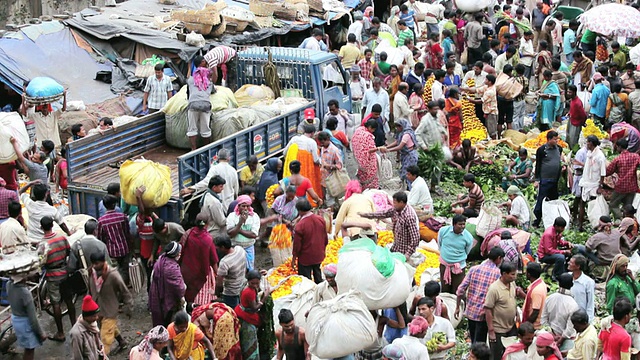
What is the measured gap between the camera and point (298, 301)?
10.8 metres

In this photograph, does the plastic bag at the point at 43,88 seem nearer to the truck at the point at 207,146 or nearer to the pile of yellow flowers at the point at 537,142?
the truck at the point at 207,146

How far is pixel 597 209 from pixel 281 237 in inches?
178

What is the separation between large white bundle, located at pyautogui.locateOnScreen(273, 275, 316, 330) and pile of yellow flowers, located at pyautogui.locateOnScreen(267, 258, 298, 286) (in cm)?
49

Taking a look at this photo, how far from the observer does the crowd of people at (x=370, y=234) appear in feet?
30.4

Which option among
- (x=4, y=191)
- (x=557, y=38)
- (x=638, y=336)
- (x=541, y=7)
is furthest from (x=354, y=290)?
(x=541, y=7)

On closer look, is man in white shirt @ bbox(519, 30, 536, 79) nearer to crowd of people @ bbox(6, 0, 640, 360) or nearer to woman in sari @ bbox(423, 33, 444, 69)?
woman in sari @ bbox(423, 33, 444, 69)

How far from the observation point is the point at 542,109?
57.0 feet

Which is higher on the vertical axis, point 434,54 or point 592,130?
point 434,54

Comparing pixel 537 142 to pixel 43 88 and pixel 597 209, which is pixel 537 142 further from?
pixel 43 88

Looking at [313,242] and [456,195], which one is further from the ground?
[313,242]

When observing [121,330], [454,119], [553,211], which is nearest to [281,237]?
[121,330]

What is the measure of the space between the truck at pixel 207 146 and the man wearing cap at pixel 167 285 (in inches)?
81.5

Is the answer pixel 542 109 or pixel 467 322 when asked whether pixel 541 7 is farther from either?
pixel 467 322

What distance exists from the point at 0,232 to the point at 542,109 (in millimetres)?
10059
